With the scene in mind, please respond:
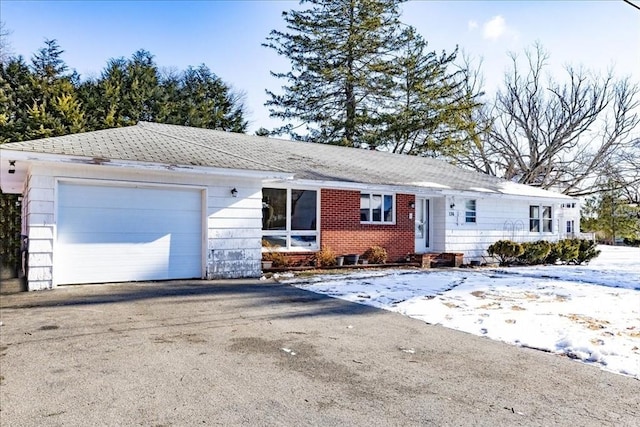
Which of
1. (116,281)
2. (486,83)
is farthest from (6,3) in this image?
(486,83)

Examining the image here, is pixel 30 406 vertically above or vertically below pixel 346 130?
below

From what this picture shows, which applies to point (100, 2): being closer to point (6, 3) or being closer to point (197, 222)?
point (197, 222)

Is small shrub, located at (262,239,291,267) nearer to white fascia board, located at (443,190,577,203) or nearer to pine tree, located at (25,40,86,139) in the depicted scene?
white fascia board, located at (443,190,577,203)

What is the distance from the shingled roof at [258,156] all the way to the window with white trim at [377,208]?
0.53 meters

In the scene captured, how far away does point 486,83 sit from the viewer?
110ft

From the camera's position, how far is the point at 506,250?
1562 cm

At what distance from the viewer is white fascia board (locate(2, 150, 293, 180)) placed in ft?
27.1

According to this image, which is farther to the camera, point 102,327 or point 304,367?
point 102,327

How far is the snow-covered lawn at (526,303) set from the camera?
208 inches

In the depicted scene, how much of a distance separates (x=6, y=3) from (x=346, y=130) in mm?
18469

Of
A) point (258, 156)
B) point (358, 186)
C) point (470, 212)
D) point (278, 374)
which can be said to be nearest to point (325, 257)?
point (358, 186)

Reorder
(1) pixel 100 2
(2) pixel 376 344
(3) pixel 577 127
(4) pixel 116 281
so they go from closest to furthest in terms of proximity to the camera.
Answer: (2) pixel 376 344, (4) pixel 116 281, (1) pixel 100 2, (3) pixel 577 127

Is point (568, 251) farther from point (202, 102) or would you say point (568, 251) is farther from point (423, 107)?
point (202, 102)

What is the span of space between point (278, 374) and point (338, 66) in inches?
1009
